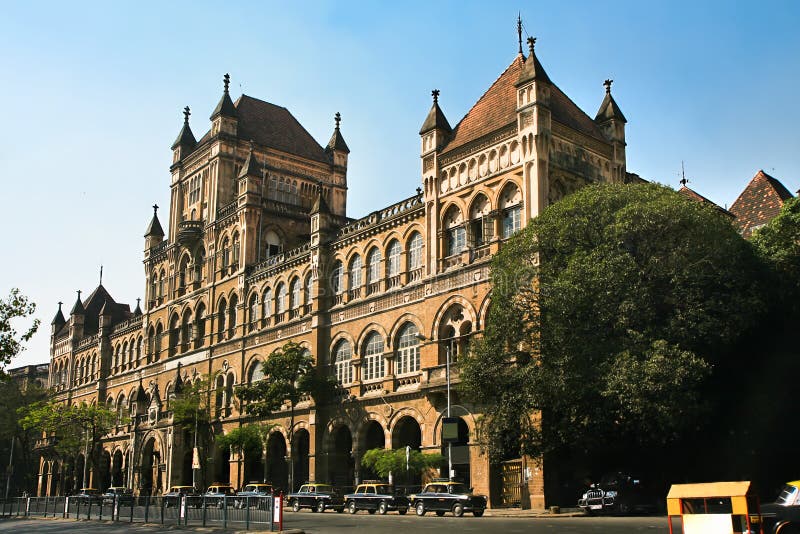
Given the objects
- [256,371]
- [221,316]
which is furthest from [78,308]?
[256,371]

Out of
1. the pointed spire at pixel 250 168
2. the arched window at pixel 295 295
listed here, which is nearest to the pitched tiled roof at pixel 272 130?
the pointed spire at pixel 250 168

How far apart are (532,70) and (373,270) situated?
13.6 metres

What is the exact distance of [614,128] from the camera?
4119cm

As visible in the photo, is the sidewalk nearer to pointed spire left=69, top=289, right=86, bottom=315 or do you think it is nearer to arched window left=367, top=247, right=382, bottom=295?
arched window left=367, top=247, right=382, bottom=295

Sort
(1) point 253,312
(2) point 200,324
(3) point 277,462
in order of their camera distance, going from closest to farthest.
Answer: (3) point 277,462
(1) point 253,312
(2) point 200,324

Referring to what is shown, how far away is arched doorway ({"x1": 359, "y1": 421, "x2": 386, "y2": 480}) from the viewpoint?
42688mm

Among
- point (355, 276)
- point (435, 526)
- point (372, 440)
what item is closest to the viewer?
point (435, 526)

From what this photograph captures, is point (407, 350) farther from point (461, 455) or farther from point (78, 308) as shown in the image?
point (78, 308)

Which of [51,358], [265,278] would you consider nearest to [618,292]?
[265,278]

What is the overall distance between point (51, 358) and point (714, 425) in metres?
73.0

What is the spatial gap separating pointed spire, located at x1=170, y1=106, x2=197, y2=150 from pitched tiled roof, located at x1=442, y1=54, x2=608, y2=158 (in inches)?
1209

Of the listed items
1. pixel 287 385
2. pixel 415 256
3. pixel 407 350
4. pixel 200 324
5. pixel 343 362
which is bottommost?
pixel 287 385

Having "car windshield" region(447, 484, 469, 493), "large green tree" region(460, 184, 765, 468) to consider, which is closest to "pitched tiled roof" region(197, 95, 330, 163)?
"large green tree" region(460, 184, 765, 468)

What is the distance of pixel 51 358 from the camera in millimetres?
87250
